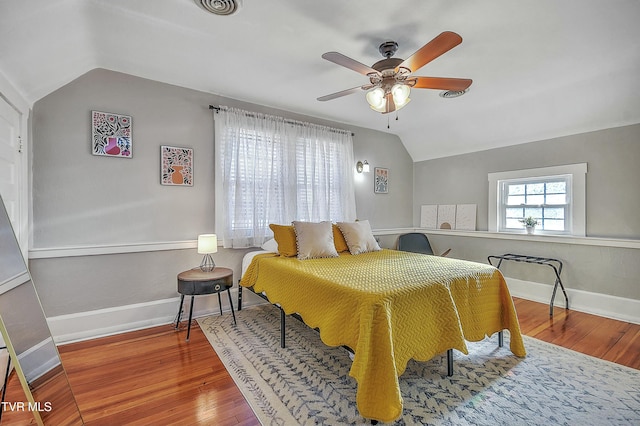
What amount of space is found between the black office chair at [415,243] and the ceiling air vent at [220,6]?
12.6 ft

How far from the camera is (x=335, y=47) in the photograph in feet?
7.72

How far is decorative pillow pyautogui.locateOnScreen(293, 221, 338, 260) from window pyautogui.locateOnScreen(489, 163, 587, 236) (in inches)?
106

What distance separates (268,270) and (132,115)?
6.69 feet

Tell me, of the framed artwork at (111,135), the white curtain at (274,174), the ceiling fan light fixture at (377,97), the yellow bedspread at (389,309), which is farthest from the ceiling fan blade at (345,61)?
the framed artwork at (111,135)

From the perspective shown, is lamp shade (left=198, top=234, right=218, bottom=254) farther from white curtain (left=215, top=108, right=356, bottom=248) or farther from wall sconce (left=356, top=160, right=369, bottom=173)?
wall sconce (left=356, top=160, right=369, bottom=173)

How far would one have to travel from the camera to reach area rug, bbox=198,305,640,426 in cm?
165

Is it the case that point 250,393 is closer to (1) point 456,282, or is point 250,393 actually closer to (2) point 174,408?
(2) point 174,408

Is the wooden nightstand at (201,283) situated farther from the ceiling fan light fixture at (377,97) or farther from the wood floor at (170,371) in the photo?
the ceiling fan light fixture at (377,97)

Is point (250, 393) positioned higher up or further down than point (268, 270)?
further down

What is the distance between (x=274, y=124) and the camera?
3650 mm

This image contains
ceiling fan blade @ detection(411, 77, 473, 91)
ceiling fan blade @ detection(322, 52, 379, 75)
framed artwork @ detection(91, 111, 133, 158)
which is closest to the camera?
ceiling fan blade @ detection(322, 52, 379, 75)

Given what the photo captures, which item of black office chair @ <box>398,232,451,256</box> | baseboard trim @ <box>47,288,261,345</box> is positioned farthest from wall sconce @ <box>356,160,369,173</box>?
baseboard trim @ <box>47,288,261,345</box>

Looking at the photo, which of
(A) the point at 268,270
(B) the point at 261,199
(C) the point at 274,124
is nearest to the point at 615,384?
(A) the point at 268,270

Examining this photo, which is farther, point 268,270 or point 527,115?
point 527,115
